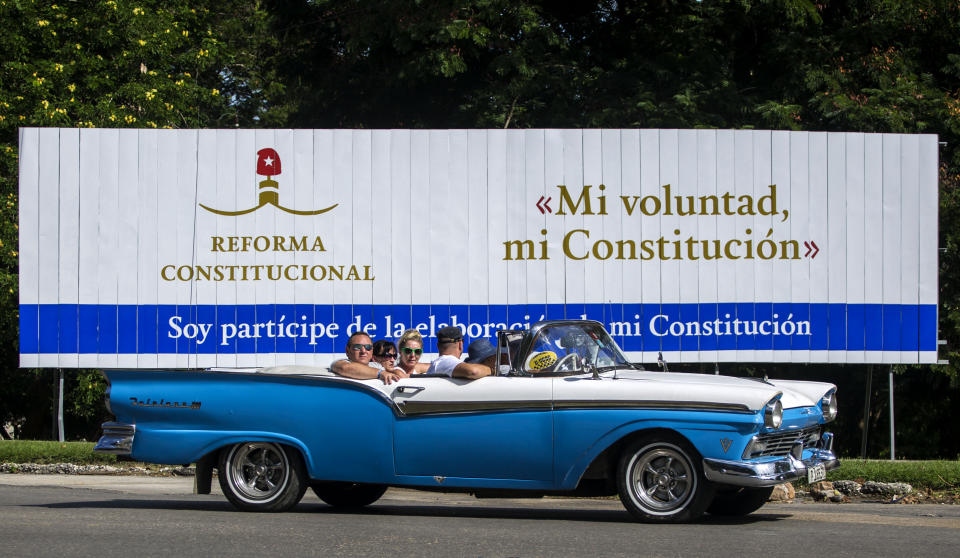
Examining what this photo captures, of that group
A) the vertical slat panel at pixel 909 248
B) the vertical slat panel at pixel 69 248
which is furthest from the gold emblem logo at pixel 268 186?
the vertical slat panel at pixel 909 248

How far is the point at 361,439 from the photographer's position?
30.4 feet

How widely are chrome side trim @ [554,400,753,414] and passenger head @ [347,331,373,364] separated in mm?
1651

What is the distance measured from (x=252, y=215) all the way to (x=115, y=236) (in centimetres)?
166

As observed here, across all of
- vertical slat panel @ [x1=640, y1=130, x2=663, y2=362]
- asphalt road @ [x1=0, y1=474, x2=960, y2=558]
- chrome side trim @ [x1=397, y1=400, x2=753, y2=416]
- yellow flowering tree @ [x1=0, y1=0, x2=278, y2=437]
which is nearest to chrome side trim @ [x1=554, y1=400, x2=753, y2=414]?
chrome side trim @ [x1=397, y1=400, x2=753, y2=416]

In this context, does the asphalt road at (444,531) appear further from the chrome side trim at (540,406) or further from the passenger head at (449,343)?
the passenger head at (449,343)

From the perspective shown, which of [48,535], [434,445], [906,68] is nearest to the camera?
[48,535]

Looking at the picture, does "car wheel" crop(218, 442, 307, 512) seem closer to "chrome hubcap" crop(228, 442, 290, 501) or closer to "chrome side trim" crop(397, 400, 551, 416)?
"chrome hubcap" crop(228, 442, 290, 501)

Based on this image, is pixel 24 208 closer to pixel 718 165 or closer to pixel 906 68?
pixel 718 165

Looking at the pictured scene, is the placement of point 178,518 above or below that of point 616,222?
below

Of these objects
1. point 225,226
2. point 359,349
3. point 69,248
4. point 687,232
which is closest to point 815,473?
point 359,349

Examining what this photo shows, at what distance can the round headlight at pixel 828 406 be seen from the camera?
31.2 feet

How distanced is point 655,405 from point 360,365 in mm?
2275

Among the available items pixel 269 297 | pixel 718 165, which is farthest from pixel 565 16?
pixel 269 297

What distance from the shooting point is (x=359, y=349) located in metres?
9.65
